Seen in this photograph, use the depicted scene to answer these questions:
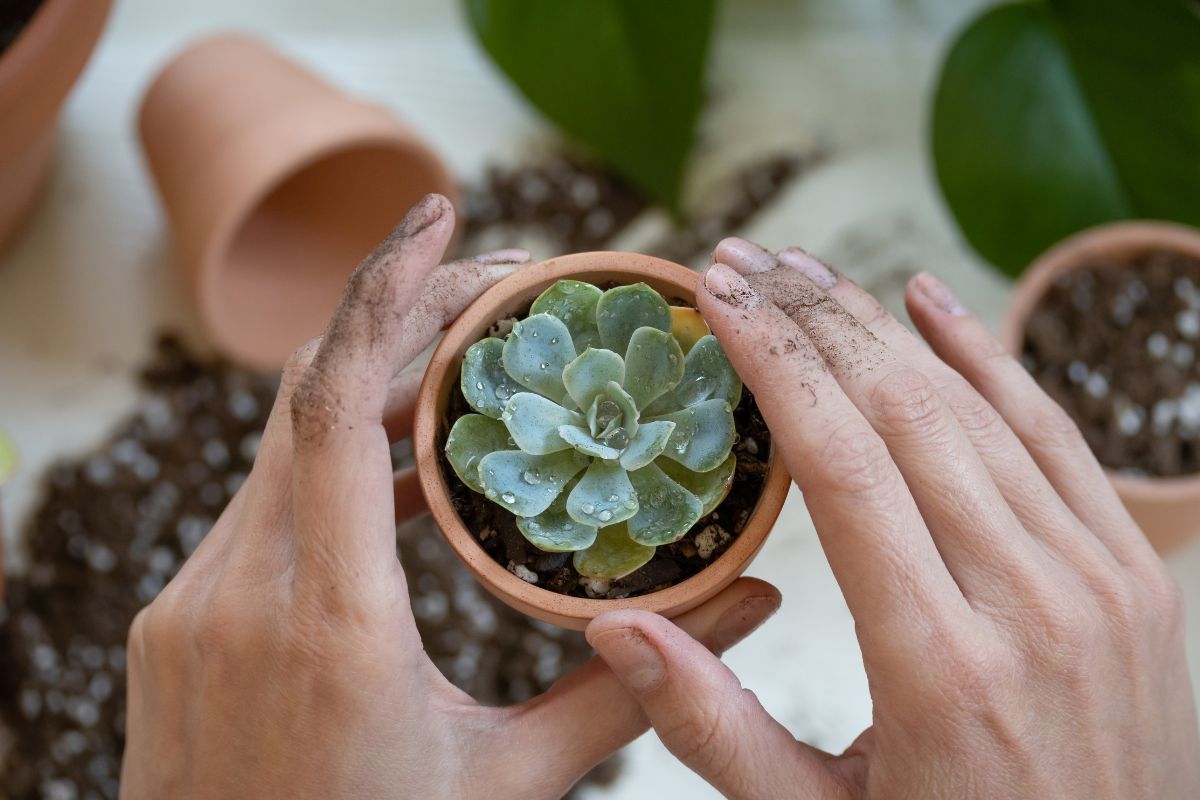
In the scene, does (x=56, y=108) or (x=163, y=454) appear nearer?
(x=56, y=108)

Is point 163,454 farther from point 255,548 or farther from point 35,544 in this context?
point 255,548

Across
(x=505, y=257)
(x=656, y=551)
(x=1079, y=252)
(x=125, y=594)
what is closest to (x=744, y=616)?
(x=656, y=551)

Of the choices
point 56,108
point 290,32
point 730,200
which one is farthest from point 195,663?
point 290,32

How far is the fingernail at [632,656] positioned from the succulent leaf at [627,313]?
0.61 feet

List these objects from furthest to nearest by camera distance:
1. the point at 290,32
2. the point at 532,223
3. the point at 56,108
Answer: the point at 290,32 → the point at 532,223 → the point at 56,108

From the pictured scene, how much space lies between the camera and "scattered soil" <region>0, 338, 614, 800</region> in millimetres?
1154

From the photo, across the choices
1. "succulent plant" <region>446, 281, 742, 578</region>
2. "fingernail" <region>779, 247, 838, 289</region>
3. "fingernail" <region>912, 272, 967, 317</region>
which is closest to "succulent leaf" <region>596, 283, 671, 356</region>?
"succulent plant" <region>446, 281, 742, 578</region>

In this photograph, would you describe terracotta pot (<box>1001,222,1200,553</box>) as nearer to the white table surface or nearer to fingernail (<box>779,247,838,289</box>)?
the white table surface

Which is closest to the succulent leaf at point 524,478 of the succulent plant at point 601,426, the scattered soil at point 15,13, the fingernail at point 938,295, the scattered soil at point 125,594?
the succulent plant at point 601,426

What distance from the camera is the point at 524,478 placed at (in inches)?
26.1

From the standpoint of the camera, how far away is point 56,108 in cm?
100

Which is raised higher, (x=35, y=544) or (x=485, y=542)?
(x=485, y=542)

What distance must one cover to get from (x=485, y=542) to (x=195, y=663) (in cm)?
20

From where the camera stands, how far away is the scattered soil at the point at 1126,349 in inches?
43.9
